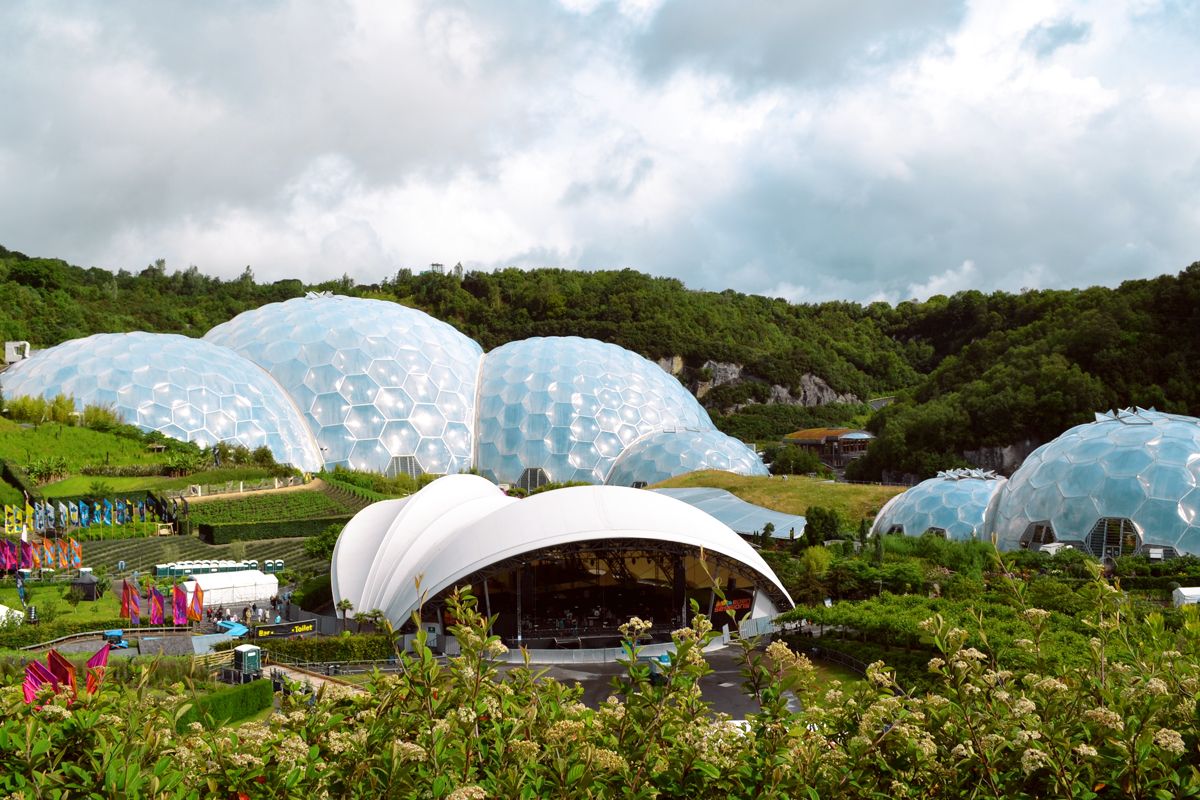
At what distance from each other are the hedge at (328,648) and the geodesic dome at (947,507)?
18328 mm

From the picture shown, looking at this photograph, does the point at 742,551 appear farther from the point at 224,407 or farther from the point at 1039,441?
the point at 1039,441

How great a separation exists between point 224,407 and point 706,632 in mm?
40722

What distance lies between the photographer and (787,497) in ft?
135

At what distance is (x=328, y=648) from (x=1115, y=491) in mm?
21570

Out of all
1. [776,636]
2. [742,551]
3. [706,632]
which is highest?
[706,632]

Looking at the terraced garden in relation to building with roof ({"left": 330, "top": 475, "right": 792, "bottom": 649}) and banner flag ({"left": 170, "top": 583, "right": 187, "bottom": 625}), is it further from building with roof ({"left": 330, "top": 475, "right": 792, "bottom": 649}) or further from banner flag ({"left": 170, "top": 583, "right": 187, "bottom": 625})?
banner flag ({"left": 170, "top": 583, "right": 187, "bottom": 625})

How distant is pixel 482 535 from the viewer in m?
22.4

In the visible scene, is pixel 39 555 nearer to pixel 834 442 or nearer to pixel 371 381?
pixel 371 381

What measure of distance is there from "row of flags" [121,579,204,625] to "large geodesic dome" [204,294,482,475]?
21.1 meters

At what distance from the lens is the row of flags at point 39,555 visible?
27.9 metres

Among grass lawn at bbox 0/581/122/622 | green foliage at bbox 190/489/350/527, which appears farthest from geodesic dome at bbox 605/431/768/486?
grass lawn at bbox 0/581/122/622

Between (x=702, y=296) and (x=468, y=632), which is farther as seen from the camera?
(x=702, y=296)

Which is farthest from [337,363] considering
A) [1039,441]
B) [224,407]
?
[1039,441]

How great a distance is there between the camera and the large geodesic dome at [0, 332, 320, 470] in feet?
135
